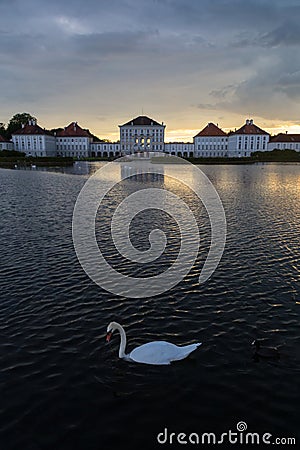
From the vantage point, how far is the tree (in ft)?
596

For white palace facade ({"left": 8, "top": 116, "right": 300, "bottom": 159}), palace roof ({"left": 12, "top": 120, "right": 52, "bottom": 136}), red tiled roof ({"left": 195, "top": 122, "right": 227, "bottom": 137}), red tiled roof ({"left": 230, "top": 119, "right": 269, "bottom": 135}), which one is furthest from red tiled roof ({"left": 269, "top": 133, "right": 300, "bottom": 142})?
palace roof ({"left": 12, "top": 120, "right": 52, "bottom": 136})

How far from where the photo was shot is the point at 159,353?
27.4ft

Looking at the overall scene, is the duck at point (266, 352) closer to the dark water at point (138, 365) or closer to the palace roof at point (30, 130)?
the dark water at point (138, 365)

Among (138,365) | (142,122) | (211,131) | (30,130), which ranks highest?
(142,122)

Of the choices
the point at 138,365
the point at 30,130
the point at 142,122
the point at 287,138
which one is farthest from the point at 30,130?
the point at 138,365

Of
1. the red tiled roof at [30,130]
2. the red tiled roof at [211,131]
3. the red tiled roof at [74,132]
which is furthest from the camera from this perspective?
the red tiled roof at [211,131]

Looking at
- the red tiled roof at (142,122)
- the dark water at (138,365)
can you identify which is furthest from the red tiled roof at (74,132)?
the dark water at (138,365)

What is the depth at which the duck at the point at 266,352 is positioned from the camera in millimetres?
8586

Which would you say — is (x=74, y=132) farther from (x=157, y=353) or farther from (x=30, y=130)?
(x=157, y=353)

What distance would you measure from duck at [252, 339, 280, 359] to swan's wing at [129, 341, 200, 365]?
5.12ft

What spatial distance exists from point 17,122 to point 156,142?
71.6 metres

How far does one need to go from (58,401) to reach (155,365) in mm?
2245

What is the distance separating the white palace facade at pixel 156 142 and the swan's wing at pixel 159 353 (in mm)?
173018

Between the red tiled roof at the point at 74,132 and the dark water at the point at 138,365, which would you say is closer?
the dark water at the point at 138,365
